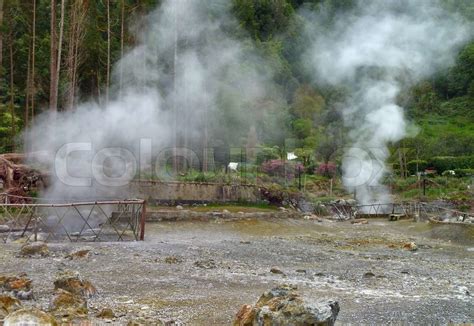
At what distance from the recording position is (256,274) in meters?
9.73

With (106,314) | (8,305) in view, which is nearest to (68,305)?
(106,314)

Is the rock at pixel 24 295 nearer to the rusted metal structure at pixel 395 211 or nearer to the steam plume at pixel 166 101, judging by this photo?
the steam plume at pixel 166 101

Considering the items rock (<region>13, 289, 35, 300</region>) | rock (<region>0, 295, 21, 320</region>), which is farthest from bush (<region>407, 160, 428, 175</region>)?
rock (<region>0, 295, 21, 320</region>)

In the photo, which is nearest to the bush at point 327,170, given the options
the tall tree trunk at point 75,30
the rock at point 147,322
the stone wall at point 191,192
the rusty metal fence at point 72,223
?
the stone wall at point 191,192

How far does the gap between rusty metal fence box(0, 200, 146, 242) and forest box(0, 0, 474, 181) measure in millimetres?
8214

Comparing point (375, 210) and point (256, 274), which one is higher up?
point (375, 210)

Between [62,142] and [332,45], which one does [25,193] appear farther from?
[332,45]

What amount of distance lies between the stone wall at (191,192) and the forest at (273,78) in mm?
5605

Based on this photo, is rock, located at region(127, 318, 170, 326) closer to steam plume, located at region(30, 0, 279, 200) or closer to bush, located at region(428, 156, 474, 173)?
steam plume, located at region(30, 0, 279, 200)

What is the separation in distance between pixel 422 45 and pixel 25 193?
6917cm

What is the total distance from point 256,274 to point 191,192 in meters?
14.3

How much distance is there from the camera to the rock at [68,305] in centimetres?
612

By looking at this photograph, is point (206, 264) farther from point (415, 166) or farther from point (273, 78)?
point (273, 78)

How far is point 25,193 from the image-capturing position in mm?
18156
